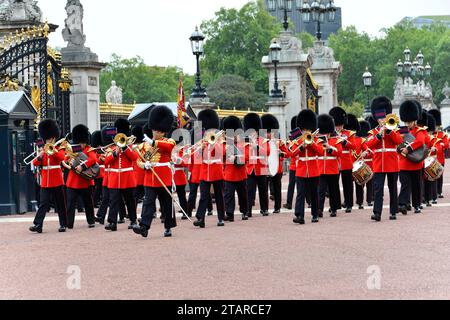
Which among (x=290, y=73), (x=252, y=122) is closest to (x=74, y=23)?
(x=252, y=122)

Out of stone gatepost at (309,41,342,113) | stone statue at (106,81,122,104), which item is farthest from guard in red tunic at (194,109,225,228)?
stone statue at (106,81,122,104)

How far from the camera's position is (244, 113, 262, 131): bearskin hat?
15961mm

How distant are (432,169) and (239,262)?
711cm

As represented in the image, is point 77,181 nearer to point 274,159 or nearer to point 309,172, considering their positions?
point 309,172

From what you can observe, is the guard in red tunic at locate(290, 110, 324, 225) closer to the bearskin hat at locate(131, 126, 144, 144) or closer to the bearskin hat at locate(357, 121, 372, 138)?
the bearskin hat at locate(131, 126, 144, 144)

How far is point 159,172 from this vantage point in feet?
38.8

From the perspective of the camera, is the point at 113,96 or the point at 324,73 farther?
the point at 113,96

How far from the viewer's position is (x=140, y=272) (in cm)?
870

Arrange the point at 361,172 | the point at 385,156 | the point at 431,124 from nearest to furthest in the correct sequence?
the point at 385,156, the point at 361,172, the point at 431,124

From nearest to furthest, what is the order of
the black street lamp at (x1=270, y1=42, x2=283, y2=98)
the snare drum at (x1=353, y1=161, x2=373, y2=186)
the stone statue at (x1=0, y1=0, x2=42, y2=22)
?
1. the snare drum at (x1=353, y1=161, x2=373, y2=186)
2. the stone statue at (x1=0, y1=0, x2=42, y2=22)
3. the black street lamp at (x1=270, y1=42, x2=283, y2=98)

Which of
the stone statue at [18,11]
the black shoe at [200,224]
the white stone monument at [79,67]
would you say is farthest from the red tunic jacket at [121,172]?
the stone statue at [18,11]

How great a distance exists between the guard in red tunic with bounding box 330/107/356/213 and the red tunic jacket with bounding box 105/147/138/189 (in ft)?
11.5

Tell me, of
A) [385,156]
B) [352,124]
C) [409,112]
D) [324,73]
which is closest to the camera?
[385,156]

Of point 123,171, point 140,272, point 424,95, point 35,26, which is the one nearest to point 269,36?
point 424,95
